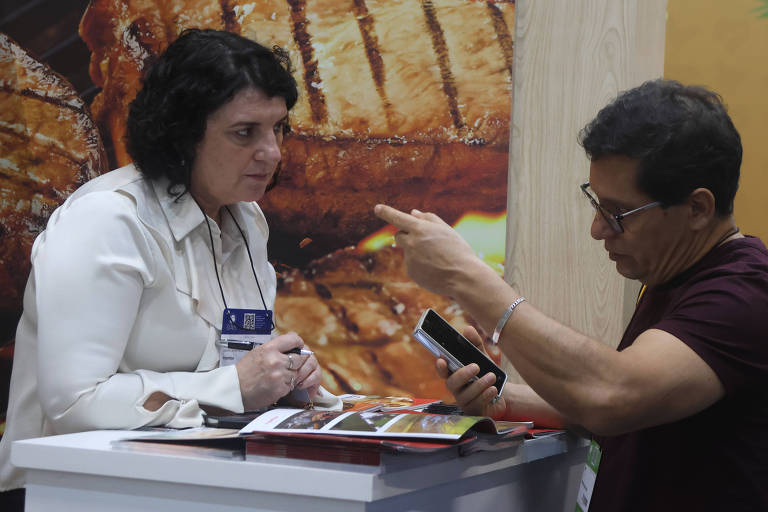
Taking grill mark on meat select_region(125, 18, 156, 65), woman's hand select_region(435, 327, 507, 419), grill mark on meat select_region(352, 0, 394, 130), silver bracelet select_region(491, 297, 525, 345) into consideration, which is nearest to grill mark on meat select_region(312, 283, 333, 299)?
grill mark on meat select_region(352, 0, 394, 130)

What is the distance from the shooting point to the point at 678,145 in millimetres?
1460

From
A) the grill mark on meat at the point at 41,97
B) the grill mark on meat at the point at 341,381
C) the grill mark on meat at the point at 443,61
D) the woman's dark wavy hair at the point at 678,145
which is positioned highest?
the grill mark on meat at the point at 443,61

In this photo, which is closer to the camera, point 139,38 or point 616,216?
point 616,216

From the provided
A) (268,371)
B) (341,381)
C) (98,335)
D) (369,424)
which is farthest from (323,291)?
(369,424)

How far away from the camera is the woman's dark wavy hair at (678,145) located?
57.5 inches

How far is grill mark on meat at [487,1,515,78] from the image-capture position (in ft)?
12.1

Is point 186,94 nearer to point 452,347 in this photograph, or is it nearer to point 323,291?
point 452,347

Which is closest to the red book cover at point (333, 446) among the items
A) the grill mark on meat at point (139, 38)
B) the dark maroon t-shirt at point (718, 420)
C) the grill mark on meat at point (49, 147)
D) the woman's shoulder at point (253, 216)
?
the dark maroon t-shirt at point (718, 420)

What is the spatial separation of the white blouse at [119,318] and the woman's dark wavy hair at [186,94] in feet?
0.23

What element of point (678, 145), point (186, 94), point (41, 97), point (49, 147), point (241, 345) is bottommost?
point (241, 345)

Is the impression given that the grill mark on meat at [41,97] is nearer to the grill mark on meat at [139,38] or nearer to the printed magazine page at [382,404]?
the grill mark on meat at [139,38]

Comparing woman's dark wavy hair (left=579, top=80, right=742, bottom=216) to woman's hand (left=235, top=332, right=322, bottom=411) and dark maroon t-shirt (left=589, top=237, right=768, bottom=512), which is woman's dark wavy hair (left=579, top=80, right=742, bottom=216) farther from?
woman's hand (left=235, top=332, right=322, bottom=411)

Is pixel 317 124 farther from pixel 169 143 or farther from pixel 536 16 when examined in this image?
pixel 169 143

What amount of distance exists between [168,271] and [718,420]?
3.60ft
